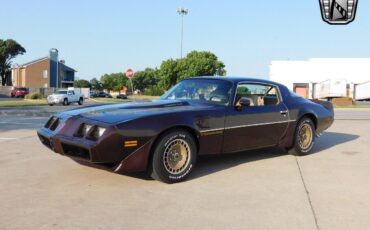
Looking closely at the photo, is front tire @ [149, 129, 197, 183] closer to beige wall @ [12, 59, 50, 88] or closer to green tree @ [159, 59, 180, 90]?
green tree @ [159, 59, 180, 90]

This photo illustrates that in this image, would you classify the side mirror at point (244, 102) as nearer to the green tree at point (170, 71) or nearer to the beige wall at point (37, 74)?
the green tree at point (170, 71)

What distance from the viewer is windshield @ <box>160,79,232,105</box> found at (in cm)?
639

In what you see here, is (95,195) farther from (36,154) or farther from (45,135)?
(36,154)

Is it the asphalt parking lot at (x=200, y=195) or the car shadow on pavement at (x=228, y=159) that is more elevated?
the car shadow on pavement at (x=228, y=159)

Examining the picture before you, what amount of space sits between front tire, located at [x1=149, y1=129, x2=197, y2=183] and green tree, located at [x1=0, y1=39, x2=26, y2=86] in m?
89.4

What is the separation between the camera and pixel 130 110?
5.66m

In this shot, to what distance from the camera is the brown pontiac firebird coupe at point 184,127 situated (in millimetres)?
5121

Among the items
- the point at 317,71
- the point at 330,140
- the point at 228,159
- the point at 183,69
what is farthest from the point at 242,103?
the point at 183,69

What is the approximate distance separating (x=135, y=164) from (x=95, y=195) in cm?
58

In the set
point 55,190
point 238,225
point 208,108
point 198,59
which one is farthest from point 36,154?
point 198,59

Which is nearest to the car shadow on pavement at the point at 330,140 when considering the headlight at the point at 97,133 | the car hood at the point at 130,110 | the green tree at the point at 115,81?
the car hood at the point at 130,110

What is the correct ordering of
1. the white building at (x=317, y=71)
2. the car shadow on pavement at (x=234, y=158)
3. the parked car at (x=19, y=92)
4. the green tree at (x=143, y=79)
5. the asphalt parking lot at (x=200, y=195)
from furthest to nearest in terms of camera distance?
the green tree at (x=143, y=79) → the white building at (x=317, y=71) → the parked car at (x=19, y=92) → the car shadow on pavement at (x=234, y=158) → the asphalt parking lot at (x=200, y=195)

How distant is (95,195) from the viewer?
4.92 m

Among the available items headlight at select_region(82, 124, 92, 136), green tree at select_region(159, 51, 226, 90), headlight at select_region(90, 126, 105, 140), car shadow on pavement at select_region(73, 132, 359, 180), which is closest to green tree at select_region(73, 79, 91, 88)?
green tree at select_region(159, 51, 226, 90)
